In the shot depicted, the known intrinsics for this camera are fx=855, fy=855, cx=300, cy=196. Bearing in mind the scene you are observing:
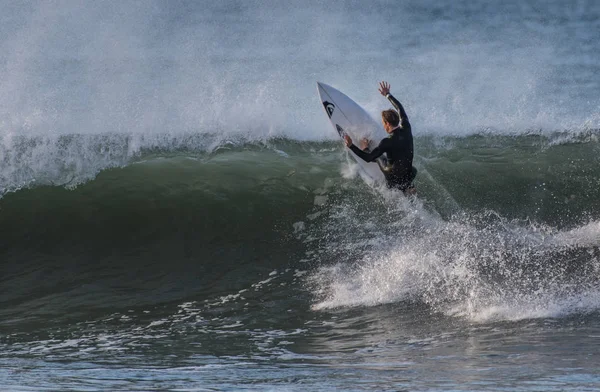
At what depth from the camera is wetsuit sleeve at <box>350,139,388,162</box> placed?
386 inches

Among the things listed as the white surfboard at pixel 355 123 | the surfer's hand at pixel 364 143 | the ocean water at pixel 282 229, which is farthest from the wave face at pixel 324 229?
the surfer's hand at pixel 364 143

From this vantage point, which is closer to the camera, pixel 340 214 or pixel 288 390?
pixel 288 390

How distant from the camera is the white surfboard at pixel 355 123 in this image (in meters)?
10.5

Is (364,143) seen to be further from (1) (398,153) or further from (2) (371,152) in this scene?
(1) (398,153)

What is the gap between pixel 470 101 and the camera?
17.4 meters

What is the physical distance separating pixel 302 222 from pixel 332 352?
13.0 ft

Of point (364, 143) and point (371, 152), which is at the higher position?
point (364, 143)

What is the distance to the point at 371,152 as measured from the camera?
991cm

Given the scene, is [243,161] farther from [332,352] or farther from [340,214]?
[332,352]

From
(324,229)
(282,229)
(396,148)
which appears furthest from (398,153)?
(282,229)

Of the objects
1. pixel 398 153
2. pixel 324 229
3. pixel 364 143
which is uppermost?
pixel 364 143

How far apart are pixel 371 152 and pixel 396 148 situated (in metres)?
0.30

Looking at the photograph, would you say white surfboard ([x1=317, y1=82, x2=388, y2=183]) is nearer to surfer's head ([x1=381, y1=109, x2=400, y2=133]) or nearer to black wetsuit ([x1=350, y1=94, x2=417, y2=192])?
black wetsuit ([x1=350, y1=94, x2=417, y2=192])

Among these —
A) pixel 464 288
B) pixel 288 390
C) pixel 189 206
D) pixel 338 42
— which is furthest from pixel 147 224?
pixel 338 42
